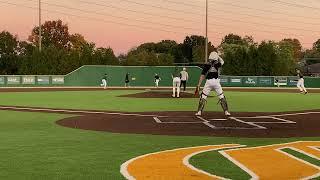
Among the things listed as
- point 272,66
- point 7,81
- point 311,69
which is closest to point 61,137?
point 7,81

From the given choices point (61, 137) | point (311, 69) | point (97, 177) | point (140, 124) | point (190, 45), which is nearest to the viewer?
point (97, 177)

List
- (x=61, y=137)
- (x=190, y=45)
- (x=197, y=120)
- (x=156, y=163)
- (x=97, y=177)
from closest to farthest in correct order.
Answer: (x=97, y=177), (x=156, y=163), (x=61, y=137), (x=197, y=120), (x=190, y=45)

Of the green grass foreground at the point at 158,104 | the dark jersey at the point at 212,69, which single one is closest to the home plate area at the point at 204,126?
the dark jersey at the point at 212,69

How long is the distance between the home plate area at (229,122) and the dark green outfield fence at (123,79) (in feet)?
141

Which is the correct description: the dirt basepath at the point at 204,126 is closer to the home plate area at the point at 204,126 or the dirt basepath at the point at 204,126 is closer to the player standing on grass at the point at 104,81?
the home plate area at the point at 204,126

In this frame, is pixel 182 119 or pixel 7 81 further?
pixel 7 81

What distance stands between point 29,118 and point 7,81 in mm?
42169

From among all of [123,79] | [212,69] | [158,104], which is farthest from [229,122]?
[123,79]

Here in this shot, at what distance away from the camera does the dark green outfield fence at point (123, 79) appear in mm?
59400

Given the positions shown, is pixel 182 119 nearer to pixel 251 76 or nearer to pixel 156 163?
pixel 156 163

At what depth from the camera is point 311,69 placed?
129 metres

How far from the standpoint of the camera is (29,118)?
18.2 m

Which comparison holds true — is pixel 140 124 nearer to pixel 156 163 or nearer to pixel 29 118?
pixel 29 118

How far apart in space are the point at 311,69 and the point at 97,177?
12821 centimetres
